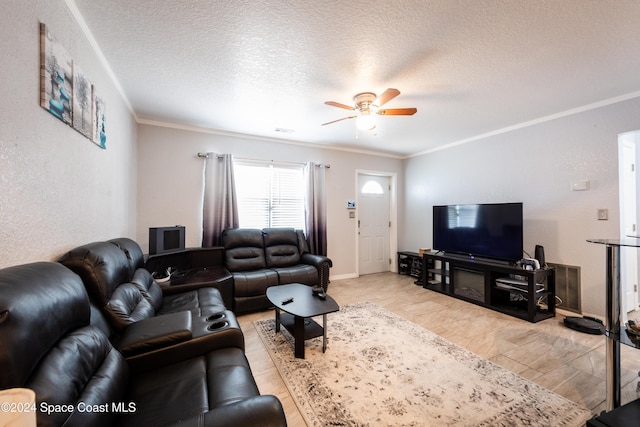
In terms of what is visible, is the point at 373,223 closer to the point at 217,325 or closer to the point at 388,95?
the point at 388,95

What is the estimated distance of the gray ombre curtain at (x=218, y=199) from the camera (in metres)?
3.72

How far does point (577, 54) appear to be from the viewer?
198 centimetres

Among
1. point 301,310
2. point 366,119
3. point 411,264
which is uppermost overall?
point 366,119

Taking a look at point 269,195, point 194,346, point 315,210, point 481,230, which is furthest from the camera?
point 315,210

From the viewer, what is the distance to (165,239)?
10.1 feet

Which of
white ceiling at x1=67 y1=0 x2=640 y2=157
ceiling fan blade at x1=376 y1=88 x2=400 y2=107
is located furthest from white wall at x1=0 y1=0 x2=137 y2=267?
ceiling fan blade at x1=376 y1=88 x2=400 y2=107

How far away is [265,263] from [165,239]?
1.37 meters

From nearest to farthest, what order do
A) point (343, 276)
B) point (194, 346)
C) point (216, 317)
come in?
point (194, 346) < point (216, 317) < point (343, 276)

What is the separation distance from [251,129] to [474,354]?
3920 mm

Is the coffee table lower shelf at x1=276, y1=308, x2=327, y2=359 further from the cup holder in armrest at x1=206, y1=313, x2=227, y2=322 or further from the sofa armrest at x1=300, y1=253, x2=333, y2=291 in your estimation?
the sofa armrest at x1=300, y1=253, x2=333, y2=291

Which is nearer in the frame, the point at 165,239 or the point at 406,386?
the point at 406,386

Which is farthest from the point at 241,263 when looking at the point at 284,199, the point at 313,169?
the point at 313,169

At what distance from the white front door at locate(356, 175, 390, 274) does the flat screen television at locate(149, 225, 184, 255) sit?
3235mm

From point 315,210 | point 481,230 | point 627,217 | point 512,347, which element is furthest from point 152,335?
point 627,217
